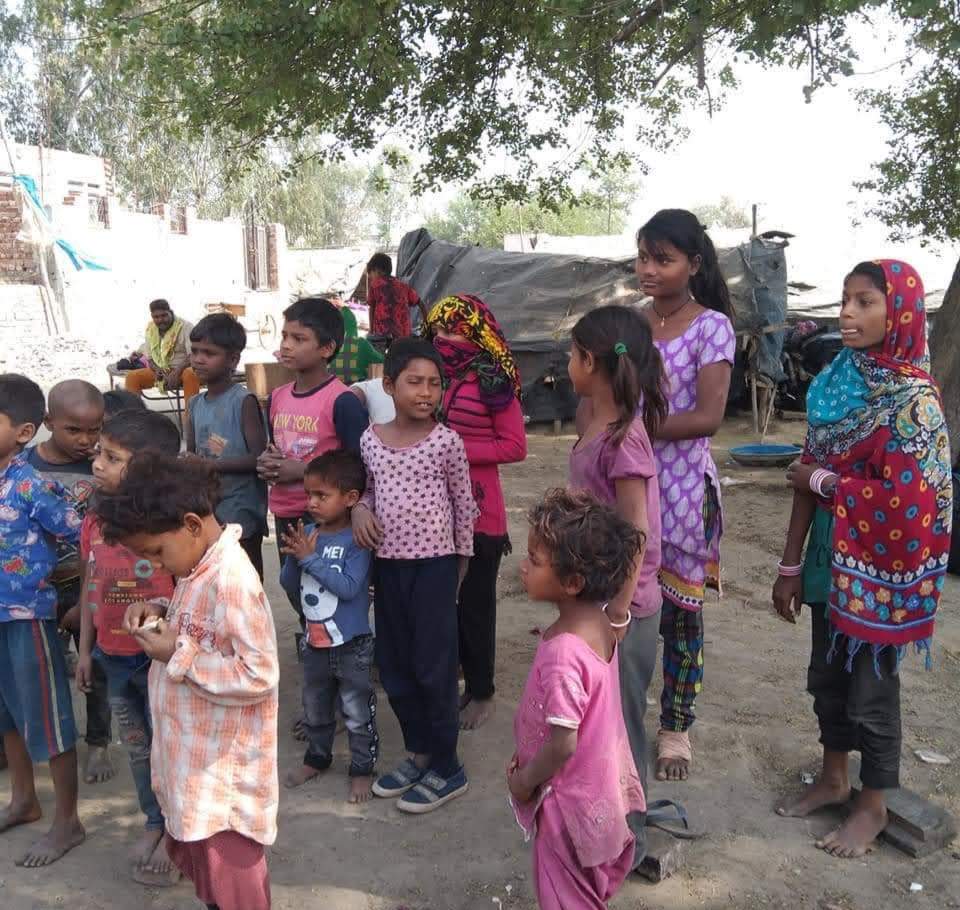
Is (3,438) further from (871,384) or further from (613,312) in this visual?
(871,384)

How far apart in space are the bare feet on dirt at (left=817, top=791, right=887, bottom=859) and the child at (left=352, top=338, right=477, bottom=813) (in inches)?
47.4

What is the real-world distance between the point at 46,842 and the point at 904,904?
2.56 metres

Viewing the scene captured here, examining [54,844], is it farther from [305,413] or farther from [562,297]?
[562,297]

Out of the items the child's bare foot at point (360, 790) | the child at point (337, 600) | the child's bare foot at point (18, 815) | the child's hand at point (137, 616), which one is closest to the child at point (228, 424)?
the child at point (337, 600)

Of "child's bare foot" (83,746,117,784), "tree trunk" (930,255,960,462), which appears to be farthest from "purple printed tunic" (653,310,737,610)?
"tree trunk" (930,255,960,462)

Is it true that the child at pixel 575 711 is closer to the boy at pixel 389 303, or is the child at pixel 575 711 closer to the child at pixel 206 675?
the child at pixel 206 675

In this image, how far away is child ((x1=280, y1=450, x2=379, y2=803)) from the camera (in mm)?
2965

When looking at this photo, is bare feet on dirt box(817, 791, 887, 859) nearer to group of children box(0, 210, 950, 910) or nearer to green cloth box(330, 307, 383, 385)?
group of children box(0, 210, 950, 910)

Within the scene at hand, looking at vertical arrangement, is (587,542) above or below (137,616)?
above

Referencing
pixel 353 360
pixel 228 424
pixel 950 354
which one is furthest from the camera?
pixel 950 354

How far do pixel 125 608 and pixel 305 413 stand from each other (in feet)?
3.31

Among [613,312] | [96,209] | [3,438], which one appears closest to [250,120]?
[3,438]

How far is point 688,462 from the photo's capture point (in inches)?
114

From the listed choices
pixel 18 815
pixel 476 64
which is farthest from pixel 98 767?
pixel 476 64
